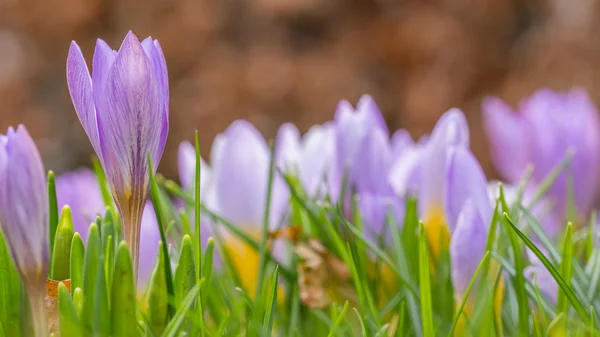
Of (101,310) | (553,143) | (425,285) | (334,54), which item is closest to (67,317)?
(101,310)

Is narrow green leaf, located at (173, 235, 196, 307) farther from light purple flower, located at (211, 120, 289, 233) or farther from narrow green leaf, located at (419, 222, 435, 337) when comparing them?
light purple flower, located at (211, 120, 289, 233)

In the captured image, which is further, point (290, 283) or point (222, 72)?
point (222, 72)

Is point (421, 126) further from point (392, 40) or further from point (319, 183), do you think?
point (319, 183)

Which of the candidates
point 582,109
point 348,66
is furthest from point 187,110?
point 582,109

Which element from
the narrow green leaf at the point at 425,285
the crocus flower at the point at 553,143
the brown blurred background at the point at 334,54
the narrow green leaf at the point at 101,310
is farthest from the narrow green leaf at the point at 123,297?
the brown blurred background at the point at 334,54

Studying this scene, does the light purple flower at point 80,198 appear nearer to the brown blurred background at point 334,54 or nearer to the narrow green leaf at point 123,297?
the narrow green leaf at point 123,297
